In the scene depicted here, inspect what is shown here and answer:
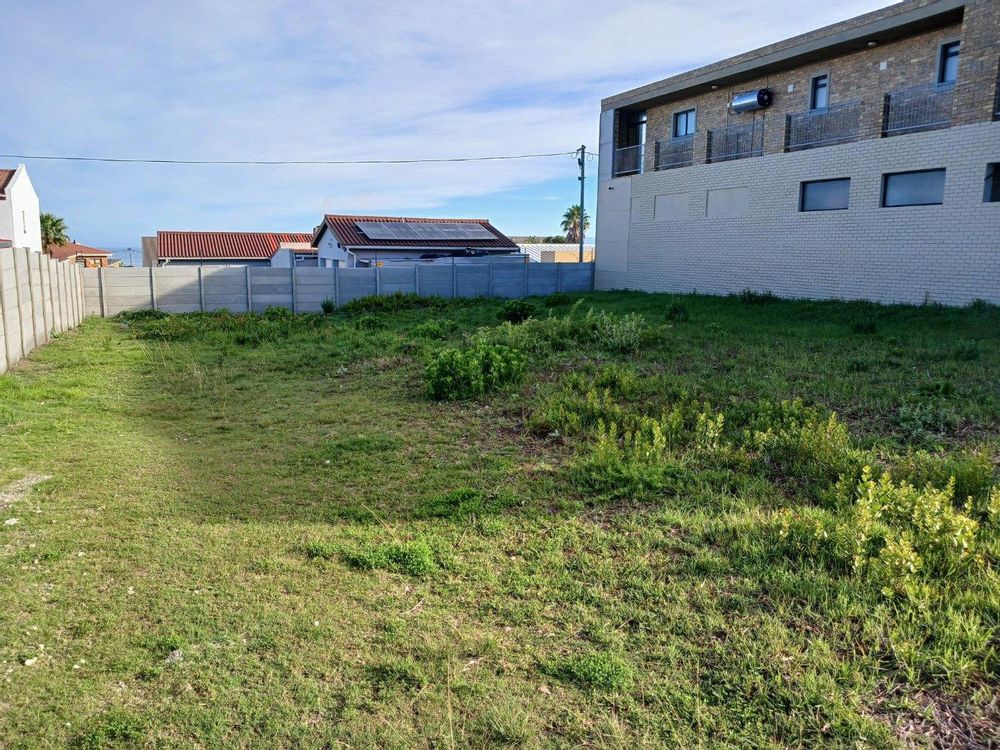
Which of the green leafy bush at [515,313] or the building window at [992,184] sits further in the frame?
the green leafy bush at [515,313]

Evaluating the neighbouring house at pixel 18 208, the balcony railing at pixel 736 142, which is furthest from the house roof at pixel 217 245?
the balcony railing at pixel 736 142

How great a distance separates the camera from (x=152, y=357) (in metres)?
12.6

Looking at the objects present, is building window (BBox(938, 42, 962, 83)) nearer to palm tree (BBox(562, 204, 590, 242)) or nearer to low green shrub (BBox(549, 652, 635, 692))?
low green shrub (BBox(549, 652, 635, 692))

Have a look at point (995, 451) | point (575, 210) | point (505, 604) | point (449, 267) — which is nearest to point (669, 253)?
point (449, 267)

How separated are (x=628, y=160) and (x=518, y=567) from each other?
75.1ft

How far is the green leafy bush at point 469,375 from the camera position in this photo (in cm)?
867

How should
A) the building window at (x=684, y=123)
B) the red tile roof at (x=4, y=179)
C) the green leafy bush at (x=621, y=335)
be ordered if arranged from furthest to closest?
1. the red tile roof at (x=4, y=179)
2. the building window at (x=684, y=123)
3. the green leafy bush at (x=621, y=335)

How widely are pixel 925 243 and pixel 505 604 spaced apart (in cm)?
1539

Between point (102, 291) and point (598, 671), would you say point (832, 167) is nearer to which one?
point (598, 671)

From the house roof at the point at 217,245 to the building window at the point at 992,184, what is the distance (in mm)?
41529

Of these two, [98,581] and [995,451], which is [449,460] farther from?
[995,451]

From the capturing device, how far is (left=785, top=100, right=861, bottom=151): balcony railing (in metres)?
17.6

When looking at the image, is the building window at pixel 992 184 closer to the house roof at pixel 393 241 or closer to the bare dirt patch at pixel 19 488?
the bare dirt patch at pixel 19 488

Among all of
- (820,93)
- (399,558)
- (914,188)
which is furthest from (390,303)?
(399,558)
